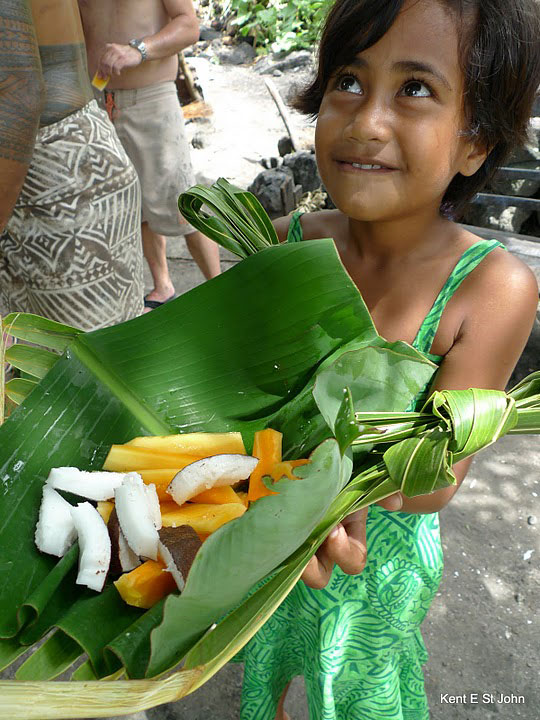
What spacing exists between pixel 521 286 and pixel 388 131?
1.05 ft

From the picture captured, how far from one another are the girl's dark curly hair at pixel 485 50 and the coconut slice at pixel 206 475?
63 centimetres

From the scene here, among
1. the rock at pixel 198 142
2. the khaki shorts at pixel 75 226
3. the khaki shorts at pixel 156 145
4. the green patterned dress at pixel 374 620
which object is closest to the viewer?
the green patterned dress at pixel 374 620

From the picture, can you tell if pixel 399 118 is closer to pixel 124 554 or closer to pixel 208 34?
pixel 124 554

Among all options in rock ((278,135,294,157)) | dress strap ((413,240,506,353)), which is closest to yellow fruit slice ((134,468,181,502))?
dress strap ((413,240,506,353))

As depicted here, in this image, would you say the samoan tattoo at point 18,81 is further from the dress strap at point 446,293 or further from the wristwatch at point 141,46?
the wristwatch at point 141,46

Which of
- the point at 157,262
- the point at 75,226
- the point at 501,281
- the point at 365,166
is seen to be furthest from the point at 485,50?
the point at 157,262

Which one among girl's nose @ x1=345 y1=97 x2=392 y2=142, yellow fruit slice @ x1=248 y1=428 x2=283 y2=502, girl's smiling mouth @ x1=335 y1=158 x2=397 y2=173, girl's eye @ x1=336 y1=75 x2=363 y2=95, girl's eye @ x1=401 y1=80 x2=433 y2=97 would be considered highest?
girl's eye @ x1=336 y1=75 x2=363 y2=95

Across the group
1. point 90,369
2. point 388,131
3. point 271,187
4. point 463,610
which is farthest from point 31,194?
point 271,187

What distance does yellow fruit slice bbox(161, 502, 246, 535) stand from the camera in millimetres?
665

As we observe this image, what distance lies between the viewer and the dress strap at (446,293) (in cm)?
103

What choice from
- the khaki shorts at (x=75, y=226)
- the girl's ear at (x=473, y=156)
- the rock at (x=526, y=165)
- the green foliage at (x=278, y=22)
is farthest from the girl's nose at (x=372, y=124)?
the green foliage at (x=278, y=22)

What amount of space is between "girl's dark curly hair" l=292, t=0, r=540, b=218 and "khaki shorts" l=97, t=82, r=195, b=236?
2.15 metres

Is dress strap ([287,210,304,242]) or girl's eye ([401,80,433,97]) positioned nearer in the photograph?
girl's eye ([401,80,433,97])

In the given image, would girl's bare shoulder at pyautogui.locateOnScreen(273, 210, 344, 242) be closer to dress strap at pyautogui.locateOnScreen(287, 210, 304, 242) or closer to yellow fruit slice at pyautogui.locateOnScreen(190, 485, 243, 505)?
dress strap at pyautogui.locateOnScreen(287, 210, 304, 242)
